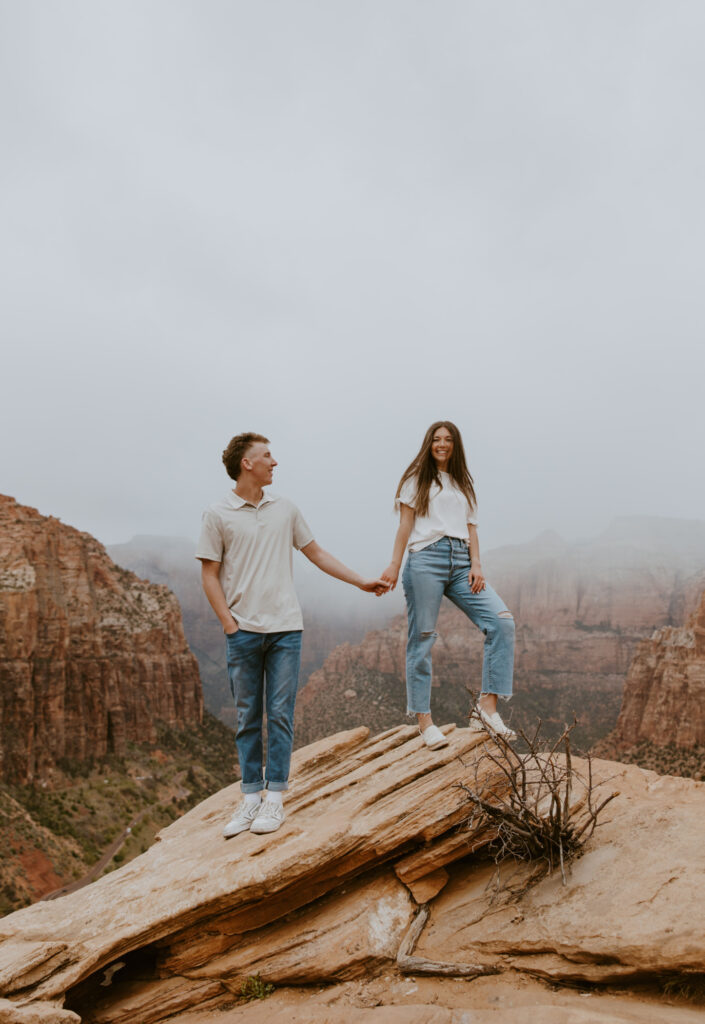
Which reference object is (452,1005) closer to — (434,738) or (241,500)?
(434,738)

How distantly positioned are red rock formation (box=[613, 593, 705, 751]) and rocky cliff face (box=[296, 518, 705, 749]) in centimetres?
487

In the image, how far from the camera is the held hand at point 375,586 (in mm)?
7113

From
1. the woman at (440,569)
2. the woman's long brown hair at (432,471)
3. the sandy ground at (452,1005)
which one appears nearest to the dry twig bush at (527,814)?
the woman at (440,569)

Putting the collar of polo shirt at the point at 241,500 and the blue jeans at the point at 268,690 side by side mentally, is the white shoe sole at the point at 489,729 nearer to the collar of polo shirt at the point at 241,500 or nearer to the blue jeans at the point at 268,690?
the blue jeans at the point at 268,690

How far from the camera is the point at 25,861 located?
105ft

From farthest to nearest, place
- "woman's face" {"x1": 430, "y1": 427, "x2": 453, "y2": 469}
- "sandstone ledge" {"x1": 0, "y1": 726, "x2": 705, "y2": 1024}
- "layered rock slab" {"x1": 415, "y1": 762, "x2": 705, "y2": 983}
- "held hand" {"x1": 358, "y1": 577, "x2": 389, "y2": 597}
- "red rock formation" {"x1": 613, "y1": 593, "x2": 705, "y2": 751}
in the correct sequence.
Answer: "red rock formation" {"x1": 613, "y1": 593, "x2": 705, "y2": 751}
"woman's face" {"x1": 430, "y1": 427, "x2": 453, "y2": 469}
"held hand" {"x1": 358, "y1": 577, "x2": 389, "y2": 597}
"sandstone ledge" {"x1": 0, "y1": 726, "x2": 705, "y2": 1024}
"layered rock slab" {"x1": 415, "y1": 762, "x2": 705, "y2": 983}

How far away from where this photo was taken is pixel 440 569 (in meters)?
6.98

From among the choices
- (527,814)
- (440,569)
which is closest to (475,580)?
(440,569)

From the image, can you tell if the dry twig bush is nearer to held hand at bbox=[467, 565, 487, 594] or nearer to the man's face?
held hand at bbox=[467, 565, 487, 594]

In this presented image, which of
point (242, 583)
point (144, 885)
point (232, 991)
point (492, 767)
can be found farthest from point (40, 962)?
point (492, 767)

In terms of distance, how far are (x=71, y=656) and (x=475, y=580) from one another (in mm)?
60730

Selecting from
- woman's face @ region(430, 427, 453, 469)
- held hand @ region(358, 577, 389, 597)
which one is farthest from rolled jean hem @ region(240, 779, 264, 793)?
woman's face @ region(430, 427, 453, 469)

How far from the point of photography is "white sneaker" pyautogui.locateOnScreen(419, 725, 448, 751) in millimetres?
7340

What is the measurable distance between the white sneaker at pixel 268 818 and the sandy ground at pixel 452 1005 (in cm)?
144
